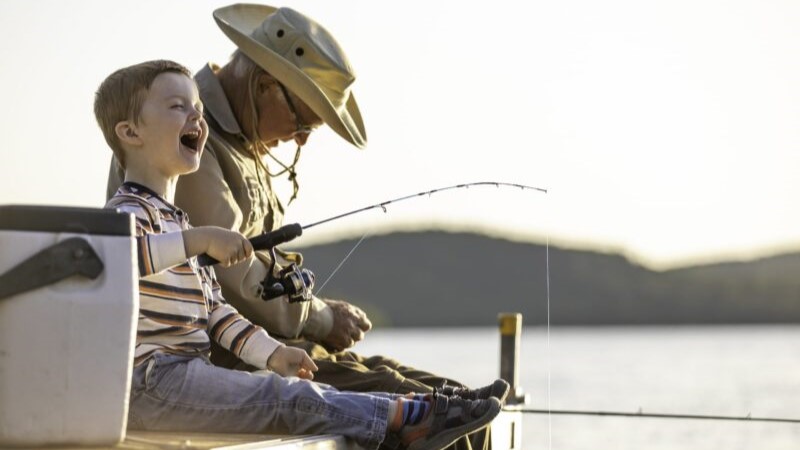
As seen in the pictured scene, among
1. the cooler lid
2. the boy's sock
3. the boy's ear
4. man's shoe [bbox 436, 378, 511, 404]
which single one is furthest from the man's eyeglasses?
the cooler lid

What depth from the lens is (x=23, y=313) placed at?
11.4 ft

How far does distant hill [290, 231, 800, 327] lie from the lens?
30.7 m

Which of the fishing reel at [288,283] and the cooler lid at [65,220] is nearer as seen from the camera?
the cooler lid at [65,220]

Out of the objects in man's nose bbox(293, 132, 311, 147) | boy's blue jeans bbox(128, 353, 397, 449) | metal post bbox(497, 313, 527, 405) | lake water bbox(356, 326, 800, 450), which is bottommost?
boy's blue jeans bbox(128, 353, 397, 449)

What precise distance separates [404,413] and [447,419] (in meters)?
0.10

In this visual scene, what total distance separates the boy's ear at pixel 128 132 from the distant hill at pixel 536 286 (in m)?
21.0

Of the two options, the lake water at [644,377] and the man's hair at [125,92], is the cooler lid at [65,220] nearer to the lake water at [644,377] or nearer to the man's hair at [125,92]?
the man's hair at [125,92]

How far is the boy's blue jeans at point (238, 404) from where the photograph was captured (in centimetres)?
401

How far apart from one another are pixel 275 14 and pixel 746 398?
17.3m

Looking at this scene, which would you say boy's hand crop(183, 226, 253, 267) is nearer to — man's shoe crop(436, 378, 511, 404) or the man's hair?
the man's hair

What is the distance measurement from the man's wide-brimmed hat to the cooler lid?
181 cm

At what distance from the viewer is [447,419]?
4.09m

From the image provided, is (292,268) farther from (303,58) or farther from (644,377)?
(644,377)

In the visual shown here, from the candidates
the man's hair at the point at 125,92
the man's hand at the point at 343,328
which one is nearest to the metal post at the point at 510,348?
the man's hand at the point at 343,328
